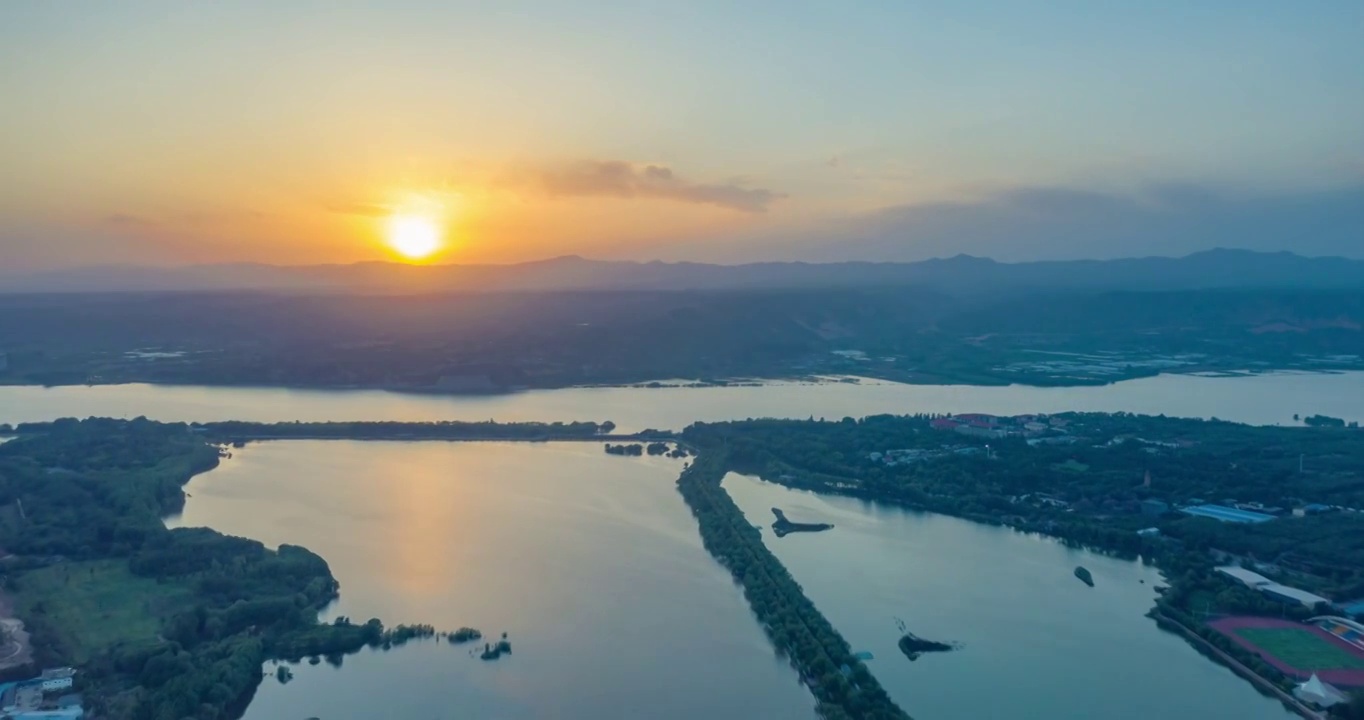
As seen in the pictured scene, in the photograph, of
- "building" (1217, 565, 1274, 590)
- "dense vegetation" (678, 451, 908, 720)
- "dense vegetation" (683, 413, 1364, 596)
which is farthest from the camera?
"dense vegetation" (683, 413, 1364, 596)

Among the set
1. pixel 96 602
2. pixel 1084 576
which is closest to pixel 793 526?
pixel 1084 576

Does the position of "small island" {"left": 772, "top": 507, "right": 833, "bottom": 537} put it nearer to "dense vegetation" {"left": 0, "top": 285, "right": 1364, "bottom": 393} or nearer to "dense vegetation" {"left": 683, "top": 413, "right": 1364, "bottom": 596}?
"dense vegetation" {"left": 683, "top": 413, "right": 1364, "bottom": 596}

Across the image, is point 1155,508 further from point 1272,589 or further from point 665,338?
point 665,338

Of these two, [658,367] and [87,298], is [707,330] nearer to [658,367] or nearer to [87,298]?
[658,367]

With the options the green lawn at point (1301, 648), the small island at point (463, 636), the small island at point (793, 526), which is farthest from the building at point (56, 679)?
the green lawn at point (1301, 648)

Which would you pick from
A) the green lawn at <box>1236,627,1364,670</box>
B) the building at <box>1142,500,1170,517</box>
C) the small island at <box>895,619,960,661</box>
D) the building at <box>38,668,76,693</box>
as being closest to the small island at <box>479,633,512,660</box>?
the building at <box>38,668,76,693</box>
